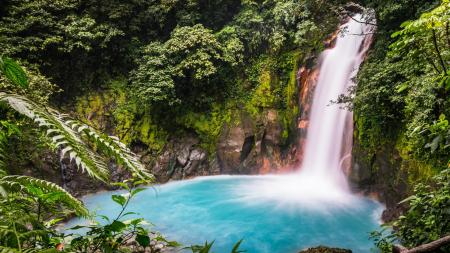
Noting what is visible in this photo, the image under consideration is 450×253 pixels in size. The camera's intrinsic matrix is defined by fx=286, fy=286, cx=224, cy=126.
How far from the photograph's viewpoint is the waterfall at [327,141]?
30.1 feet

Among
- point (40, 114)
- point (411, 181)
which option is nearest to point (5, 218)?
point (40, 114)

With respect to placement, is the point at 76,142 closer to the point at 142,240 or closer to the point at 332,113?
the point at 142,240

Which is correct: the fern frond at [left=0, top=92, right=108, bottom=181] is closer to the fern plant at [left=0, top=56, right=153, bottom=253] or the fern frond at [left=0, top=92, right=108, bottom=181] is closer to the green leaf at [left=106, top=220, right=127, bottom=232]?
the fern plant at [left=0, top=56, right=153, bottom=253]

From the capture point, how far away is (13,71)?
1.15 metres

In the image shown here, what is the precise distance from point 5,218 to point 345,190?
30.3ft

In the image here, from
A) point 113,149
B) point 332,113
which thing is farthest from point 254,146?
point 113,149

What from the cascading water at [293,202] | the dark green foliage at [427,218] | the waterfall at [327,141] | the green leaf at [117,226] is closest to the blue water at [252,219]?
the cascading water at [293,202]

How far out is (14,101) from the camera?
1081 mm

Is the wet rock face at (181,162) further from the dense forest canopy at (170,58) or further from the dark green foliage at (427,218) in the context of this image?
the dark green foliage at (427,218)

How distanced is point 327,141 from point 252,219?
422cm

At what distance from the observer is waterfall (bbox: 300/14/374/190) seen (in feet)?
31.5

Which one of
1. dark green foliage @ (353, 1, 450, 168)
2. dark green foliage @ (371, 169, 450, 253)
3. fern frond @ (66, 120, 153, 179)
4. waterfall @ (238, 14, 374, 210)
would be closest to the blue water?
waterfall @ (238, 14, 374, 210)

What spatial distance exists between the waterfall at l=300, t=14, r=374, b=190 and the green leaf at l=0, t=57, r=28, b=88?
30.3ft

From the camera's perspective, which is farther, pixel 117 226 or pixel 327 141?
pixel 327 141
